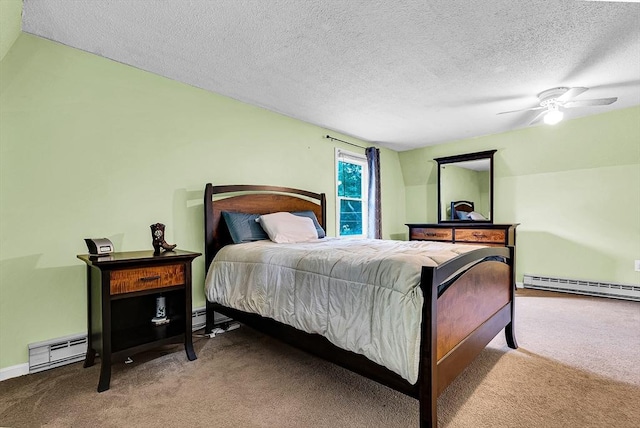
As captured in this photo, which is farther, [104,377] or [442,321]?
[104,377]

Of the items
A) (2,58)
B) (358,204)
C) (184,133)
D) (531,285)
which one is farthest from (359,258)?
(531,285)

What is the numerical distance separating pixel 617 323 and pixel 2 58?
5.43 meters

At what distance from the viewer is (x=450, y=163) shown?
5043mm

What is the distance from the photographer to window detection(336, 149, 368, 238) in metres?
4.60

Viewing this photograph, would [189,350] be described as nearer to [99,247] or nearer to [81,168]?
[99,247]

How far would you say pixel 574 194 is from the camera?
406 centimetres

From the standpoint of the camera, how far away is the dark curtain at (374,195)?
188 inches

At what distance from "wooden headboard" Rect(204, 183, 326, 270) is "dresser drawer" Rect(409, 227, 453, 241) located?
6.51ft

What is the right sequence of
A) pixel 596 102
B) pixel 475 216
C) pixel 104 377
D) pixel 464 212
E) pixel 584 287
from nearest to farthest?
pixel 104 377
pixel 596 102
pixel 584 287
pixel 475 216
pixel 464 212

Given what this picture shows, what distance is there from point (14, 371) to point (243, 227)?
182 cm

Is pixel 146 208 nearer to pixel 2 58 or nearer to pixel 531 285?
pixel 2 58

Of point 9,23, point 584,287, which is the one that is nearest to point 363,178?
point 584,287

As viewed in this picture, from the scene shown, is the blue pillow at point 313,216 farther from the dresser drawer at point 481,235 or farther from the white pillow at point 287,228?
the dresser drawer at point 481,235

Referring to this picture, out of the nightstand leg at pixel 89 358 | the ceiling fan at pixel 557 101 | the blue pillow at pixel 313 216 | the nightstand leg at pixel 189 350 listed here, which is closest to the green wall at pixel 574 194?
the ceiling fan at pixel 557 101
